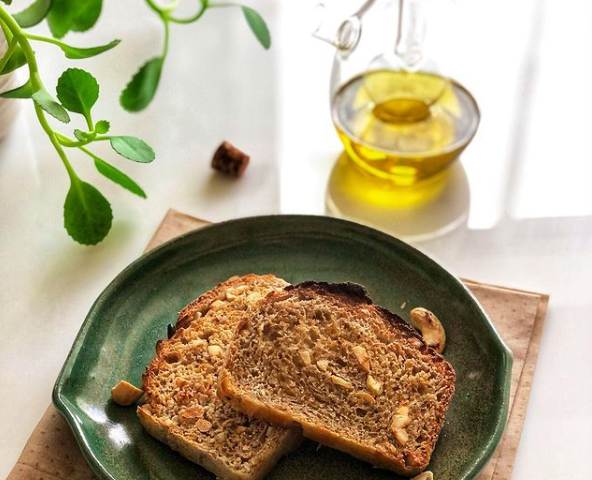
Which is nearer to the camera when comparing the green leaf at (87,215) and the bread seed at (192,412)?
the bread seed at (192,412)

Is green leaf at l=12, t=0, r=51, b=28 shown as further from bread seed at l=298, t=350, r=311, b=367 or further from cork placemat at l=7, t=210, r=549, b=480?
bread seed at l=298, t=350, r=311, b=367

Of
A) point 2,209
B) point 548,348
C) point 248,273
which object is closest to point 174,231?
point 248,273

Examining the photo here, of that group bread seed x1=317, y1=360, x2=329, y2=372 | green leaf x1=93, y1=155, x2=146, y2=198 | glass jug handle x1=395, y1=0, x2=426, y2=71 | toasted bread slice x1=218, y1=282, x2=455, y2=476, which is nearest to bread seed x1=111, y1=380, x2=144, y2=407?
toasted bread slice x1=218, y1=282, x2=455, y2=476

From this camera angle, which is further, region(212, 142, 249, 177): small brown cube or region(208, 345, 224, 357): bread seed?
region(212, 142, 249, 177): small brown cube

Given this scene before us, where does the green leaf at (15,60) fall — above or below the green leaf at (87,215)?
above

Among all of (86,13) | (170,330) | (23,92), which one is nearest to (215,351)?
(170,330)

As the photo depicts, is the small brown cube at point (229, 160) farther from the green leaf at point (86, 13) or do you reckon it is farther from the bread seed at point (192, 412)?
the bread seed at point (192, 412)

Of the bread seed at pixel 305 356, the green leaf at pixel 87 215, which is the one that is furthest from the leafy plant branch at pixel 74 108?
the bread seed at pixel 305 356
